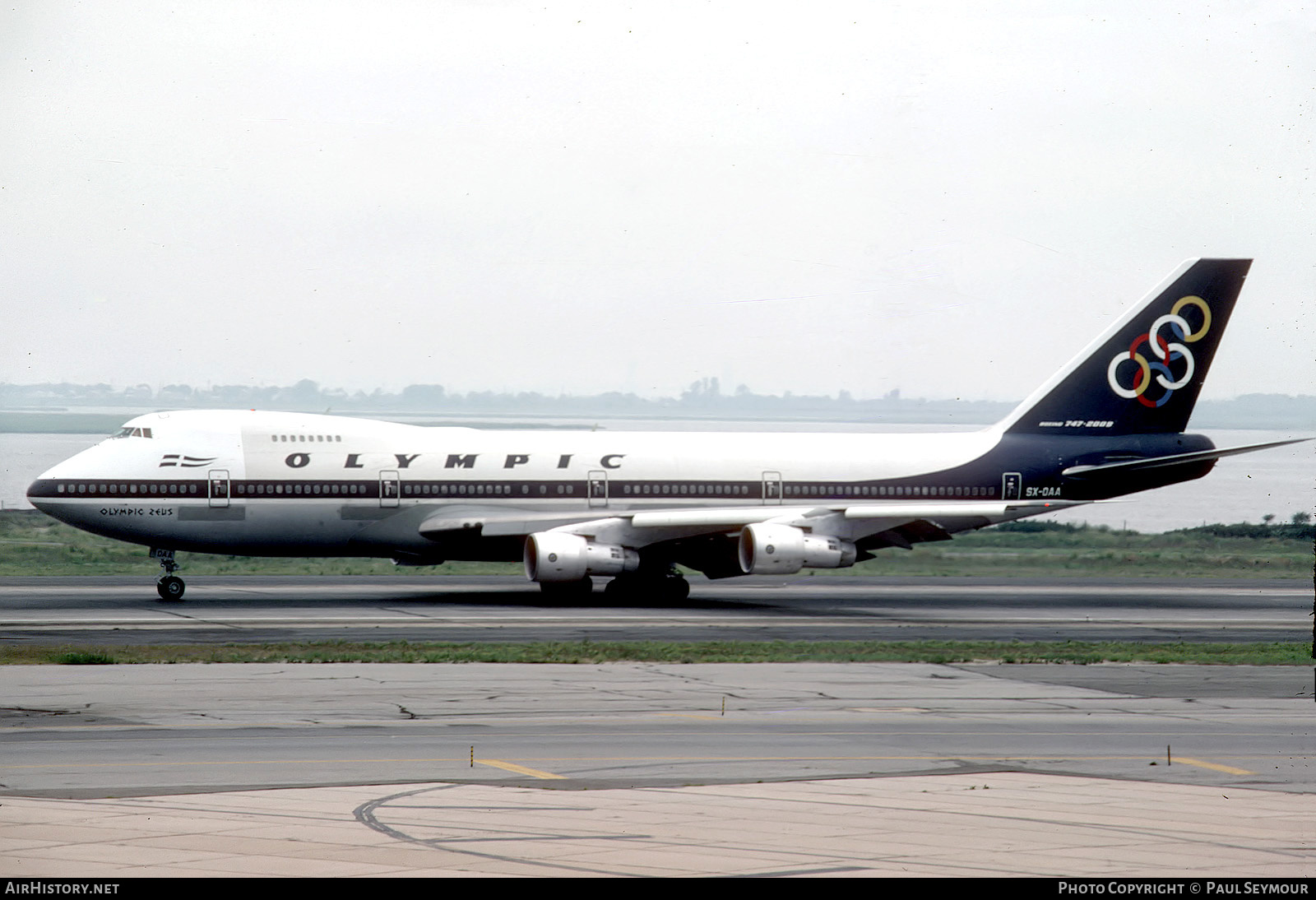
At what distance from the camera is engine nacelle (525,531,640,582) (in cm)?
4034

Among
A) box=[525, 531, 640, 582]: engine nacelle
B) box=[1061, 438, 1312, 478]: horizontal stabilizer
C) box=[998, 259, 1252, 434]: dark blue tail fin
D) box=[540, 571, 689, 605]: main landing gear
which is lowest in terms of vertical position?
box=[540, 571, 689, 605]: main landing gear

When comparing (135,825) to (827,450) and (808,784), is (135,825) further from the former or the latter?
(827,450)

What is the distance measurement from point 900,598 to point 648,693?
74.2 ft

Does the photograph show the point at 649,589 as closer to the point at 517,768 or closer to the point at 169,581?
the point at 169,581

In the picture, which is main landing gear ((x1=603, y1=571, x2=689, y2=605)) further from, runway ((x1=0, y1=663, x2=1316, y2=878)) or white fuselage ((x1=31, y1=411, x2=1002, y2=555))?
runway ((x1=0, y1=663, x2=1316, y2=878))

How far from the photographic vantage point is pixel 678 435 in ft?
148

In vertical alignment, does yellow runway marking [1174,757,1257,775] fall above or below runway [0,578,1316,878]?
below

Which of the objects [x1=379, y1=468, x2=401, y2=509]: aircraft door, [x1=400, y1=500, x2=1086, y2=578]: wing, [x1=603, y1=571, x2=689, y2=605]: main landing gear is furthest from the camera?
[x1=603, y1=571, x2=689, y2=605]: main landing gear

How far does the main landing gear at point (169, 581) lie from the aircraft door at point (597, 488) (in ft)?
36.2

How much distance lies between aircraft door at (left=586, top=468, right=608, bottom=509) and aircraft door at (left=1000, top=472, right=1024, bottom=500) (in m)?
11.6

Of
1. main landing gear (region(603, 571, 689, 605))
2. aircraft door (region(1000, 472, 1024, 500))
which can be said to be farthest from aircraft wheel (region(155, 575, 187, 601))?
aircraft door (region(1000, 472, 1024, 500))

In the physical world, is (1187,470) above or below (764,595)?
above

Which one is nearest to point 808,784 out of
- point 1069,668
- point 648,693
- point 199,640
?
point 648,693

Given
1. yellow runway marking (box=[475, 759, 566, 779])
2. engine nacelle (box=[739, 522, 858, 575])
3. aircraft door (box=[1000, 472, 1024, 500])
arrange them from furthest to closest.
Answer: aircraft door (box=[1000, 472, 1024, 500]) → engine nacelle (box=[739, 522, 858, 575]) → yellow runway marking (box=[475, 759, 566, 779])
